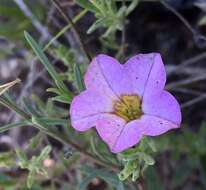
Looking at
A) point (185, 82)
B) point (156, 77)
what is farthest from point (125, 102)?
point (185, 82)

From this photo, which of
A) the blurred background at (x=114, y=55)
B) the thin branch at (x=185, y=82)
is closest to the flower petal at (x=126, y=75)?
the blurred background at (x=114, y=55)

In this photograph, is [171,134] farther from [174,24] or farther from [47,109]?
[47,109]

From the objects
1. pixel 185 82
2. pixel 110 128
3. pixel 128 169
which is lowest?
pixel 185 82

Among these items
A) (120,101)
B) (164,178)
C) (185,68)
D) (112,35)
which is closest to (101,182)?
(164,178)

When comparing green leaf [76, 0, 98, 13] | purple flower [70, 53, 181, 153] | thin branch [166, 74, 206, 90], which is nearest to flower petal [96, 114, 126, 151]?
purple flower [70, 53, 181, 153]

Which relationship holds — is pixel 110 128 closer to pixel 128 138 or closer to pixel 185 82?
pixel 128 138

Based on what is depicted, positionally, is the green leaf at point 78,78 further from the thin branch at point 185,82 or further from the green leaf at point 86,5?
the thin branch at point 185,82

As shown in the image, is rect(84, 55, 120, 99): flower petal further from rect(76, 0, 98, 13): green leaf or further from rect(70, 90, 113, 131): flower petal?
rect(76, 0, 98, 13): green leaf
